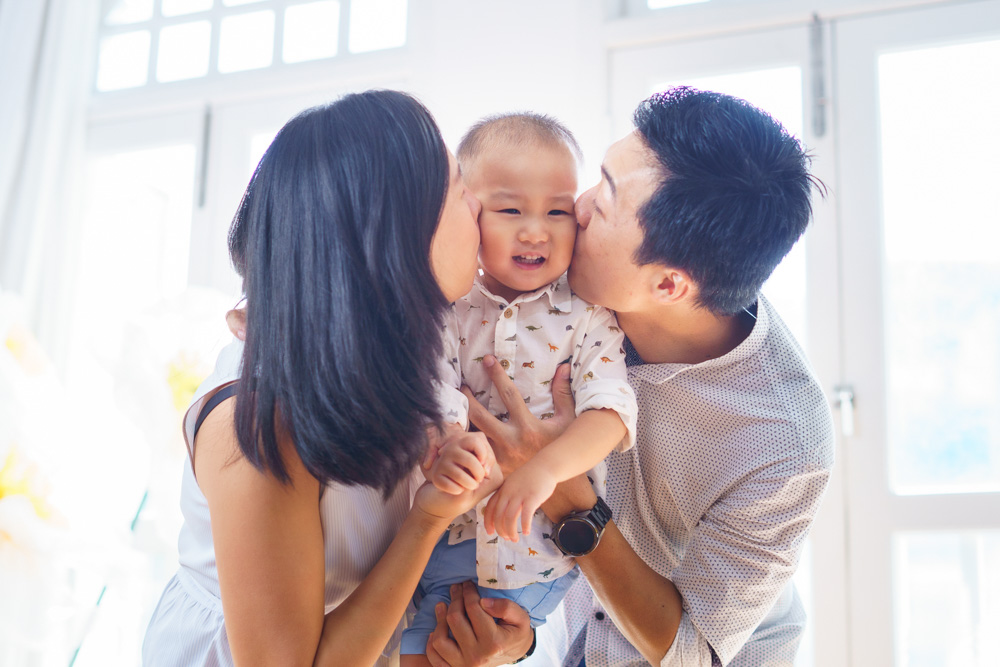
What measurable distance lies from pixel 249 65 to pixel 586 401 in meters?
2.58

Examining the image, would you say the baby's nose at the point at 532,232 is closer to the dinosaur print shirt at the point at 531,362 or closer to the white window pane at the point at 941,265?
the dinosaur print shirt at the point at 531,362

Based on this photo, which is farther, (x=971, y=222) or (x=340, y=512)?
(x=971, y=222)

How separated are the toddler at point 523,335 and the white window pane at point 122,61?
8.59 ft

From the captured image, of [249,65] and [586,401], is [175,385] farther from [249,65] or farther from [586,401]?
[249,65]

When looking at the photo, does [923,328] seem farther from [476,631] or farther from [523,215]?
[476,631]

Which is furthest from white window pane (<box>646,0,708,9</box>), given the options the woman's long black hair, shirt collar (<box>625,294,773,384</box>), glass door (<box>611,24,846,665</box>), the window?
the woman's long black hair

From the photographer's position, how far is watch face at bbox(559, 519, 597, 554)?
1.24 m

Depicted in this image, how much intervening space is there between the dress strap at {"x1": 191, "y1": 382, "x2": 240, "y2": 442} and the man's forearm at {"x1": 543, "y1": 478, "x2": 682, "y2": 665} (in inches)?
19.2

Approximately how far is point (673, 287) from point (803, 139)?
1.37m

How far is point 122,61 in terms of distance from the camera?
3.46m

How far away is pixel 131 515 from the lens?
10.2 feet

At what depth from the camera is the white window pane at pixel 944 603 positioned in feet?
7.43

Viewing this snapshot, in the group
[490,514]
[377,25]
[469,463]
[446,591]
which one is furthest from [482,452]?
[377,25]

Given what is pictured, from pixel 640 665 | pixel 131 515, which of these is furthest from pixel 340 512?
pixel 131 515
